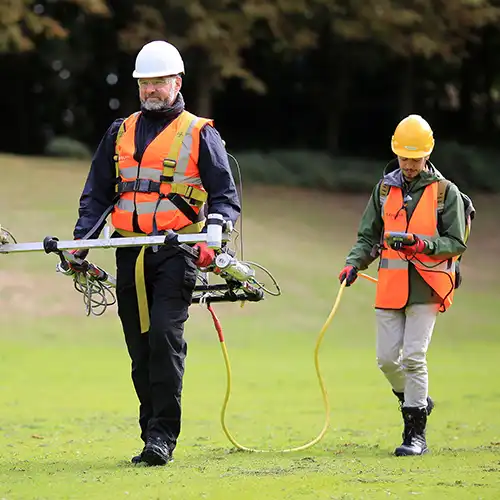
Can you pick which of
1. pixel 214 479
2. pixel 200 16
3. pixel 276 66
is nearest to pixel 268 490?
pixel 214 479

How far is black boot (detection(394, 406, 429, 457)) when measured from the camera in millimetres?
9195

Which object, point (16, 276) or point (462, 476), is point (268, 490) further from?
point (16, 276)

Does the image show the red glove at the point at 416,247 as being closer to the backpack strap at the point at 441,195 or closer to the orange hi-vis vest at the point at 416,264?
the orange hi-vis vest at the point at 416,264

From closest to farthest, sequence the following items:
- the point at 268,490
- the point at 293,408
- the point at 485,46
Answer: the point at 268,490, the point at 293,408, the point at 485,46

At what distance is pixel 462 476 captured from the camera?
303 inches

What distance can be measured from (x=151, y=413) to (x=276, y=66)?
37.6 metres

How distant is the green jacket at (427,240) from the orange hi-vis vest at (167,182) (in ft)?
5.46

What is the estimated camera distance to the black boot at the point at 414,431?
920 centimetres

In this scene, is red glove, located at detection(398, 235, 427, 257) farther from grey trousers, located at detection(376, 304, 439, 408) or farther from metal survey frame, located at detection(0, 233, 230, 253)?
metal survey frame, located at detection(0, 233, 230, 253)

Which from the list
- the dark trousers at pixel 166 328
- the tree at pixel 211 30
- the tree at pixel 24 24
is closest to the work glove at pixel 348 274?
the dark trousers at pixel 166 328

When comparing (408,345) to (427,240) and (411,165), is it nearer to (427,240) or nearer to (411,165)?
(427,240)

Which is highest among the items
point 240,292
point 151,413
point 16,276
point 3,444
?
point 240,292

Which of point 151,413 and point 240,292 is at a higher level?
point 240,292

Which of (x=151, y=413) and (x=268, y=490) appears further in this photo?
(x=151, y=413)
